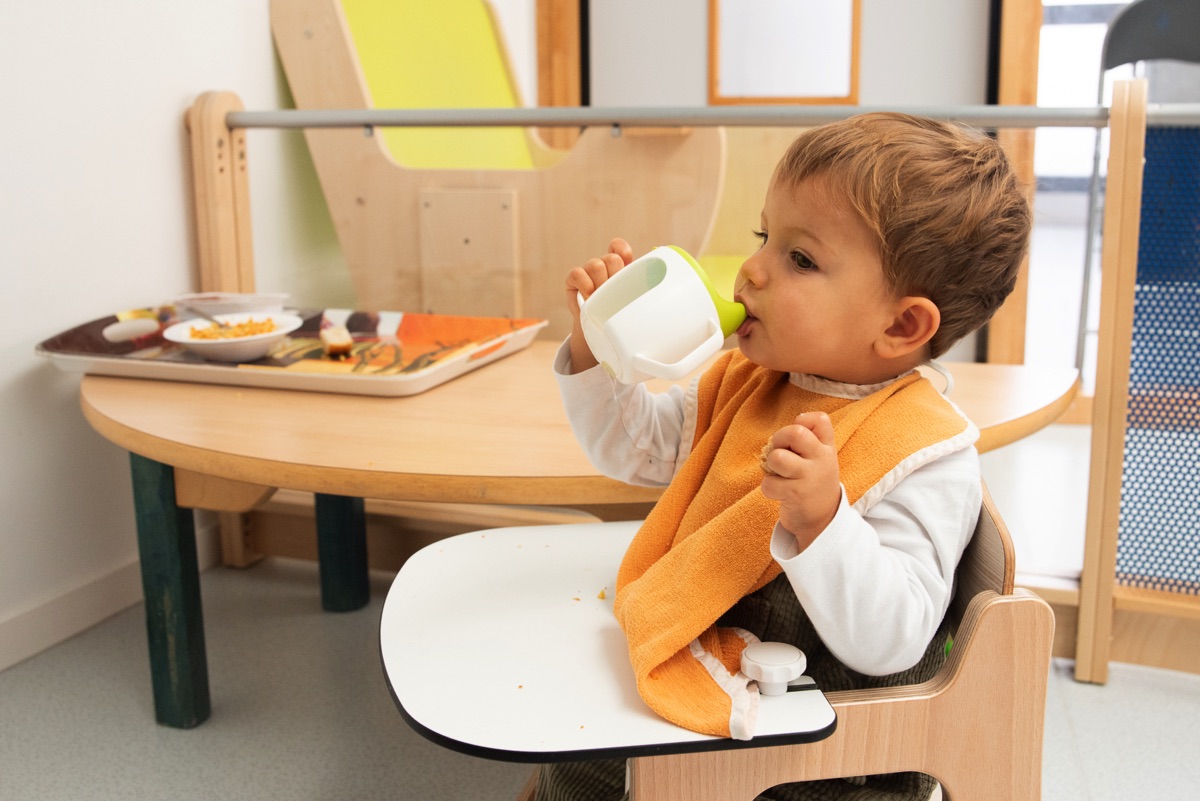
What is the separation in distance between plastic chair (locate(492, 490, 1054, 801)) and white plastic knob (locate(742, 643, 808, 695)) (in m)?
0.03

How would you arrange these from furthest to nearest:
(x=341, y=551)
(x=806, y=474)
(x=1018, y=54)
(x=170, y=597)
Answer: (x=1018, y=54), (x=341, y=551), (x=170, y=597), (x=806, y=474)

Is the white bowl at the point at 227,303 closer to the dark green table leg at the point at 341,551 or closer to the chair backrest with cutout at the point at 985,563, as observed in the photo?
the dark green table leg at the point at 341,551

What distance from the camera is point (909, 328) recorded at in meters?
0.71

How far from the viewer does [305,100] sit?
1869 millimetres

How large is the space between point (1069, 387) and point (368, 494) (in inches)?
32.8

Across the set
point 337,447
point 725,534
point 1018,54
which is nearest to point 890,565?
point 725,534

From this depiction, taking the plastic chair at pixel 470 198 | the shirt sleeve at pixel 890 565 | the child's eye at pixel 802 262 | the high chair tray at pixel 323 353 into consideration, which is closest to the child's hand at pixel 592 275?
the child's eye at pixel 802 262

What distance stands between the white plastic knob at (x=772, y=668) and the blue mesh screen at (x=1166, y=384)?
0.97 m

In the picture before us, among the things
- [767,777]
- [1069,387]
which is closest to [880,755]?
[767,777]

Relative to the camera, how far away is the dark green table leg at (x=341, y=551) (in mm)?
1582

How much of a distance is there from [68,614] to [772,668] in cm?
126

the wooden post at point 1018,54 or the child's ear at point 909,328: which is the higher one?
the wooden post at point 1018,54

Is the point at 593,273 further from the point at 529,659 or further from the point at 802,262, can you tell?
the point at 529,659

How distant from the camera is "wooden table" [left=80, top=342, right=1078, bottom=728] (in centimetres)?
96
